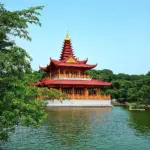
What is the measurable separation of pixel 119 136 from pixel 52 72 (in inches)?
1364

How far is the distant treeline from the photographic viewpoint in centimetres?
4509

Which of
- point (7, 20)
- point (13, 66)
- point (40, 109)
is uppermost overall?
point (7, 20)

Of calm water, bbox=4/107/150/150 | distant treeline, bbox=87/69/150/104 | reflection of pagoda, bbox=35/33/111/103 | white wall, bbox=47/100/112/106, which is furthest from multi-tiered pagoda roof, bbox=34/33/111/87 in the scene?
calm water, bbox=4/107/150/150

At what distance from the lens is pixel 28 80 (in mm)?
9078

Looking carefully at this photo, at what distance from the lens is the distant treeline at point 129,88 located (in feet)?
148

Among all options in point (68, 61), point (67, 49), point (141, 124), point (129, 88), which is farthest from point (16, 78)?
point (129, 88)

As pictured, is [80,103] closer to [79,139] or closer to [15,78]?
[79,139]

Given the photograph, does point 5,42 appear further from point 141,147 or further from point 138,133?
point 138,133

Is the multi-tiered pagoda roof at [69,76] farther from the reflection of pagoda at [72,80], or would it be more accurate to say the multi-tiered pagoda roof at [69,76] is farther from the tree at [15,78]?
the tree at [15,78]

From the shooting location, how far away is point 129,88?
56.6 m

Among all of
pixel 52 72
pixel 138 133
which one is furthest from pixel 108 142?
pixel 52 72

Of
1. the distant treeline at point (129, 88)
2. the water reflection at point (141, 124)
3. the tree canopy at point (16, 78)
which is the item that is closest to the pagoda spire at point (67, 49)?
the distant treeline at point (129, 88)

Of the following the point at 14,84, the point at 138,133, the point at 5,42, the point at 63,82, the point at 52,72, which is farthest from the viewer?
the point at 52,72

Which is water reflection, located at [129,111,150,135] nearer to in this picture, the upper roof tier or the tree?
the tree
